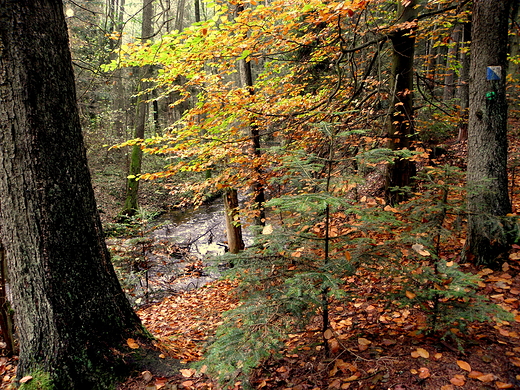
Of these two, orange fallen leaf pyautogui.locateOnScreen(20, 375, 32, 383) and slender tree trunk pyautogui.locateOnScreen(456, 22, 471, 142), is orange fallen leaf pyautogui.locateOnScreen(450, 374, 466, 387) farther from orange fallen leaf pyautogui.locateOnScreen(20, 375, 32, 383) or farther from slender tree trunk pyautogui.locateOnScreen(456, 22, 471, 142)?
slender tree trunk pyautogui.locateOnScreen(456, 22, 471, 142)

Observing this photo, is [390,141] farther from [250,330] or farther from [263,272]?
[250,330]

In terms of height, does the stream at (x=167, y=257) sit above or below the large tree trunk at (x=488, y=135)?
below

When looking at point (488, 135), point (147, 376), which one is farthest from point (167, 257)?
point (488, 135)

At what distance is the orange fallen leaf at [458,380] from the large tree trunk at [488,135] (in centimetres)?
219

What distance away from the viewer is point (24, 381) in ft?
8.90

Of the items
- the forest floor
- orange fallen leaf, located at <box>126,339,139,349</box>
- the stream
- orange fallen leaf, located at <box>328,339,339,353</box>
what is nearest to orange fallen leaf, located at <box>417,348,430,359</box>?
the forest floor

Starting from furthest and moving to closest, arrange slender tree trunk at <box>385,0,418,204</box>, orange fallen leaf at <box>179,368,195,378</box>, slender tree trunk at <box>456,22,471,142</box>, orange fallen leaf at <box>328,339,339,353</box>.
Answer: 1. slender tree trunk at <box>456,22,471,142</box>
2. slender tree trunk at <box>385,0,418,204</box>
3. orange fallen leaf at <box>328,339,339,353</box>
4. orange fallen leaf at <box>179,368,195,378</box>

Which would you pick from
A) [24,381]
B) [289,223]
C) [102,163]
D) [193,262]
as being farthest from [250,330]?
[102,163]

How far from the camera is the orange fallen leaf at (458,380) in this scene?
2.38 metres

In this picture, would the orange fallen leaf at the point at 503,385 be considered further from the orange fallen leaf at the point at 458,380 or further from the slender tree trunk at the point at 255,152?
the slender tree trunk at the point at 255,152

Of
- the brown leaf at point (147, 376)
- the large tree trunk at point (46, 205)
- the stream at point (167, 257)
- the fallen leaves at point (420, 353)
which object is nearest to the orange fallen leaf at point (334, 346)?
the fallen leaves at point (420, 353)

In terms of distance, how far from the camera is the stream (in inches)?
309

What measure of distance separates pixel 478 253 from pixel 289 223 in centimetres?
294

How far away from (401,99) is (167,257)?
7938mm
